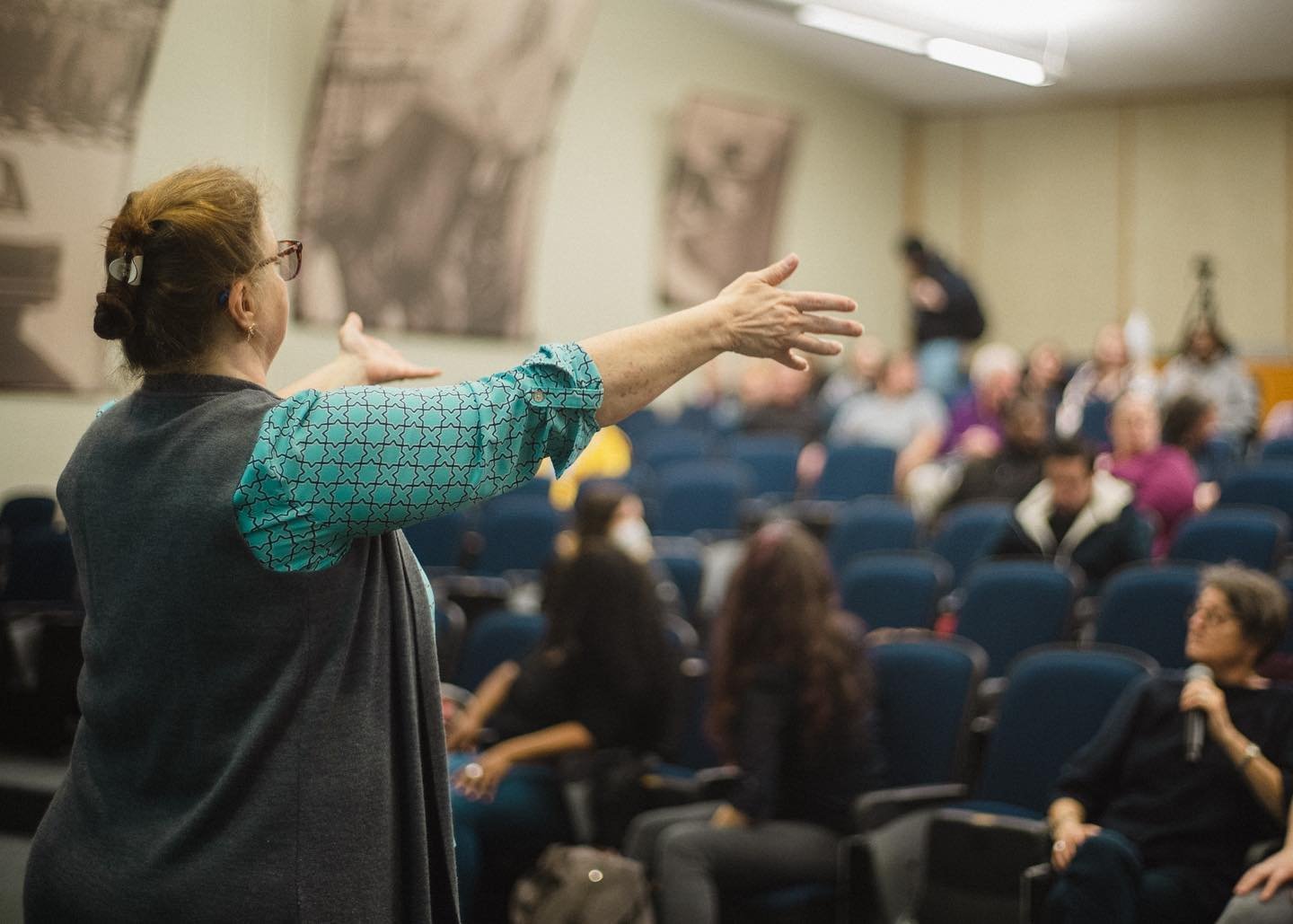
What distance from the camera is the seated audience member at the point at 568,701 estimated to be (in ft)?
10.2

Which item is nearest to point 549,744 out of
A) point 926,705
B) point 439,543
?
point 926,705

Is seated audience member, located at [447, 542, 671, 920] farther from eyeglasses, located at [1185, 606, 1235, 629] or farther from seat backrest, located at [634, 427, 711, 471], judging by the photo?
seat backrest, located at [634, 427, 711, 471]

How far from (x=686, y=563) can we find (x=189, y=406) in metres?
3.56

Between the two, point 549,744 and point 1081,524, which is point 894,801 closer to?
point 549,744

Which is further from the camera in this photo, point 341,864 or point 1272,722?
point 1272,722

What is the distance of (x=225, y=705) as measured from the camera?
1.13 m

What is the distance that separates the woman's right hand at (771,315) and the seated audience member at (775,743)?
5.78 ft

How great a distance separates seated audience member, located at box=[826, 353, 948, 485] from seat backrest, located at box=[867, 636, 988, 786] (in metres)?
3.79

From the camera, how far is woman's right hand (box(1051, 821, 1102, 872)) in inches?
97.3

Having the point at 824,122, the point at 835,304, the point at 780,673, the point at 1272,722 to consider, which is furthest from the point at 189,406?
the point at 824,122

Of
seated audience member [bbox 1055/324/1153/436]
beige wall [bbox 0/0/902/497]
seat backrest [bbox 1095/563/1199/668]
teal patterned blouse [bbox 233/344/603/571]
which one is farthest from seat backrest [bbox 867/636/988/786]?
seated audience member [bbox 1055/324/1153/436]

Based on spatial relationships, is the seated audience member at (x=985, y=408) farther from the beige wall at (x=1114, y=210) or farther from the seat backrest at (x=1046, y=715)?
the beige wall at (x=1114, y=210)

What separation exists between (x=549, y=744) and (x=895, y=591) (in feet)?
4.79

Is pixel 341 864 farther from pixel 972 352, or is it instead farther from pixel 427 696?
pixel 972 352
